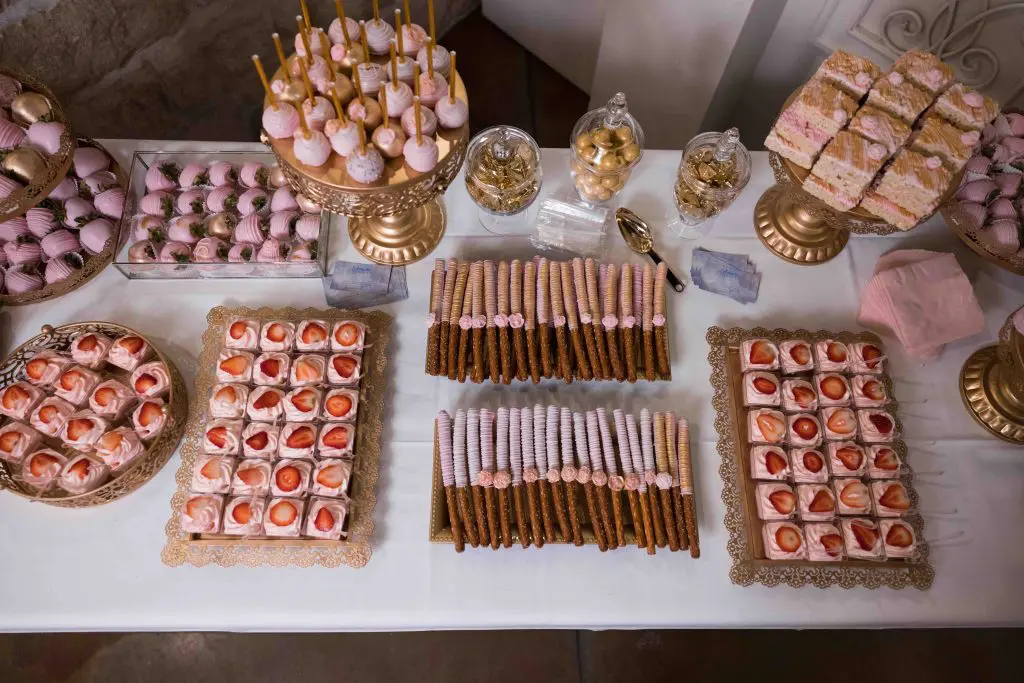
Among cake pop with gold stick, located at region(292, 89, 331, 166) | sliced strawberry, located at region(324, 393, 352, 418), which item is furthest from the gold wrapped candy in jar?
sliced strawberry, located at region(324, 393, 352, 418)

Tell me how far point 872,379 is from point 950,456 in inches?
11.5

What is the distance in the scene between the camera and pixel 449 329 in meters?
1.48

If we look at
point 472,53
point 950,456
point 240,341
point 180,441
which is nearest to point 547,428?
point 240,341

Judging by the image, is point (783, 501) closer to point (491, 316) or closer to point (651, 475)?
point (651, 475)

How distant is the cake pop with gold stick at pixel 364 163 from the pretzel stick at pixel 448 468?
54 centimetres

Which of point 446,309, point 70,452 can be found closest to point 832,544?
point 446,309

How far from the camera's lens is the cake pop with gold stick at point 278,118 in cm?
117

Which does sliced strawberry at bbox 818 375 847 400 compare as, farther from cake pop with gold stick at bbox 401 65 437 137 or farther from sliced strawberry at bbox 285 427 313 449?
sliced strawberry at bbox 285 427 313 449

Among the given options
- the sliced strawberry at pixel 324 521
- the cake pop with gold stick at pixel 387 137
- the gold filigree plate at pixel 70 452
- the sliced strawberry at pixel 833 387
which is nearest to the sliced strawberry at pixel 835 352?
the sliced strawberry at pixel 833 387

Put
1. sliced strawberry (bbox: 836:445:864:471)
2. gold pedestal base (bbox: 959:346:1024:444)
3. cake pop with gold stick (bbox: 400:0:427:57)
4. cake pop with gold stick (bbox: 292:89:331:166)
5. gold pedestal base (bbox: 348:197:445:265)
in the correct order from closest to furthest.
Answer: cake pop with gold stick (bbox: 292:89:331:166), cake pop with gold stick (bbox: 400:0:427:57), sliced strawberry (bbox: 836:445:864:471), gold pedestal base (bbox: 959:346:1024:444), gold pedestal base (bbox: 348:197:445:265)

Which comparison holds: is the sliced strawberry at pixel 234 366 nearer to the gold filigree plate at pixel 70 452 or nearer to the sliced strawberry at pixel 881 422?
the gold filigree plate at pixel 70 452

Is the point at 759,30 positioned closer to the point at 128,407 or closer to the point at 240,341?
the point at 240,341

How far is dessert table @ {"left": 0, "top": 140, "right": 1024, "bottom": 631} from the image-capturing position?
1361 millimetres

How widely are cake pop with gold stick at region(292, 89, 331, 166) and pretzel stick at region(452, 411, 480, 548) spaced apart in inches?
23.9
